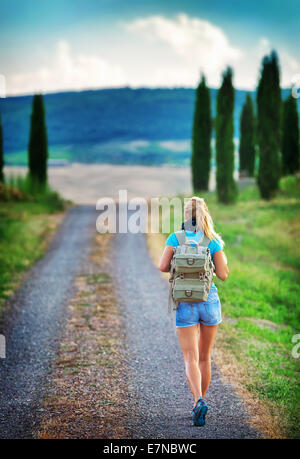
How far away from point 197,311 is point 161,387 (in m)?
1.65

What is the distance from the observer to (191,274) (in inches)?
160

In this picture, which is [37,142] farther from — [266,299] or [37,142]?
[266,299]

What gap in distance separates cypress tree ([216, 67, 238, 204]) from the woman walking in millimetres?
18836

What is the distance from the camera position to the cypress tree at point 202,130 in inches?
1033

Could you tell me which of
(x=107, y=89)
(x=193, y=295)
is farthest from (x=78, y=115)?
(x=193, y=295)

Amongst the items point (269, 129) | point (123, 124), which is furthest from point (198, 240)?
point (123, 124)

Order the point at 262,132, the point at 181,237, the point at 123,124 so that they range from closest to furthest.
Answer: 1. the point at 181,237
2. the point at 262,132
3. the point at 123,124

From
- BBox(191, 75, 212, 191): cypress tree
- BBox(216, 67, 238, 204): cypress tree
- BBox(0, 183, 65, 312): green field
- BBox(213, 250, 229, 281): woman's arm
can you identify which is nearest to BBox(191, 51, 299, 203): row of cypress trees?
BBox(216, 67, 238, 204): cypress tree

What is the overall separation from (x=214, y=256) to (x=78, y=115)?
78912mm

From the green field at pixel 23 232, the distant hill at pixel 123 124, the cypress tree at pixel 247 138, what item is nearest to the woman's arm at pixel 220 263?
the green field at pixel 23 232

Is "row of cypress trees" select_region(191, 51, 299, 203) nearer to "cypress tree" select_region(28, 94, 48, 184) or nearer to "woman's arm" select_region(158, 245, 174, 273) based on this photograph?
"cypress tree" select_region(28, 94, 48, 184)

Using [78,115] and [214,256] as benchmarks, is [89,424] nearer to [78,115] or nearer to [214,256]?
[214,256]

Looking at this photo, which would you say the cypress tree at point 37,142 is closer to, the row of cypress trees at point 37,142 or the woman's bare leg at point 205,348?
the row of cypress trees at point 37,142

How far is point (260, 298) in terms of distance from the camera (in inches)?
368
